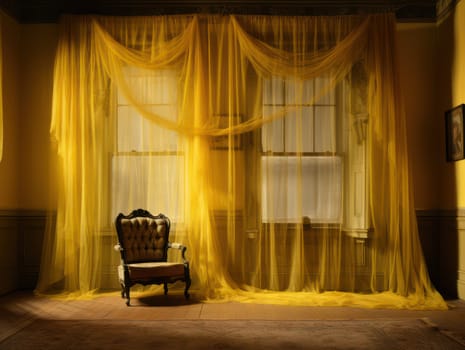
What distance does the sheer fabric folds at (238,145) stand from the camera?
245 inches

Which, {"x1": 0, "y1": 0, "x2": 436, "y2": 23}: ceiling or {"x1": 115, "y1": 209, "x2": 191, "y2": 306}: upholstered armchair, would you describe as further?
{"x1": 0, "y1": 0, "x2": 436, "y2": 23}: ceiling

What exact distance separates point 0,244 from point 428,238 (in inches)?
190

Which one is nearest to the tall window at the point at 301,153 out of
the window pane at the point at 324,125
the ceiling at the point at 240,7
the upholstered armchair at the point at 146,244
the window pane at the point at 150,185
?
the window pane at the point at 324,125

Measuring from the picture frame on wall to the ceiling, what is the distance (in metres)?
1.28

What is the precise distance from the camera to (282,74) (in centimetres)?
631

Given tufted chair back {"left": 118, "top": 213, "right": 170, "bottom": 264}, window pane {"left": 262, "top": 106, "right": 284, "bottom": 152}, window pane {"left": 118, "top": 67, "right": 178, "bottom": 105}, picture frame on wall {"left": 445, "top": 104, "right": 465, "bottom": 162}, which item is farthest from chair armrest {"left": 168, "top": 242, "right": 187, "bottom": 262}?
picture frame on wall {"left": 445, "top": 104, "right": 465, "bottom": 162}

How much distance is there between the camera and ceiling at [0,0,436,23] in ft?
21.4

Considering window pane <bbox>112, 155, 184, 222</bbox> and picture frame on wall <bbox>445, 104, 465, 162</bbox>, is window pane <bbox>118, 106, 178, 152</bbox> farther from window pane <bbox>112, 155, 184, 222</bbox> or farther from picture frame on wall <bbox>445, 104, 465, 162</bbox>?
picture frame on wall <bbox>445, 104, 465, 162</bbox>

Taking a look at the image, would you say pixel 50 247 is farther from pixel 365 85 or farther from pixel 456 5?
pixel 456 5

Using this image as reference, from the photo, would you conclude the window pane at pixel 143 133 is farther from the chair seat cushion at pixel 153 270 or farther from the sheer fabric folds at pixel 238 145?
the chair seat cushion at pixel 153 270

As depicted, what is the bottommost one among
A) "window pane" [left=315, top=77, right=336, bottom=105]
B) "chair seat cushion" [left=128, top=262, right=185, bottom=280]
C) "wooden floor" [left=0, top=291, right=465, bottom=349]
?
"wooden floor" [left=0, top=291, right=465, bottom=349]

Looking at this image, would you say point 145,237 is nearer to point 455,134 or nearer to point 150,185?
point 150,185

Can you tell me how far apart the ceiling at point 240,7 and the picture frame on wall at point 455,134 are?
128cm

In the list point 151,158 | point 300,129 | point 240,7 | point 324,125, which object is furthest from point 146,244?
point 240,7
